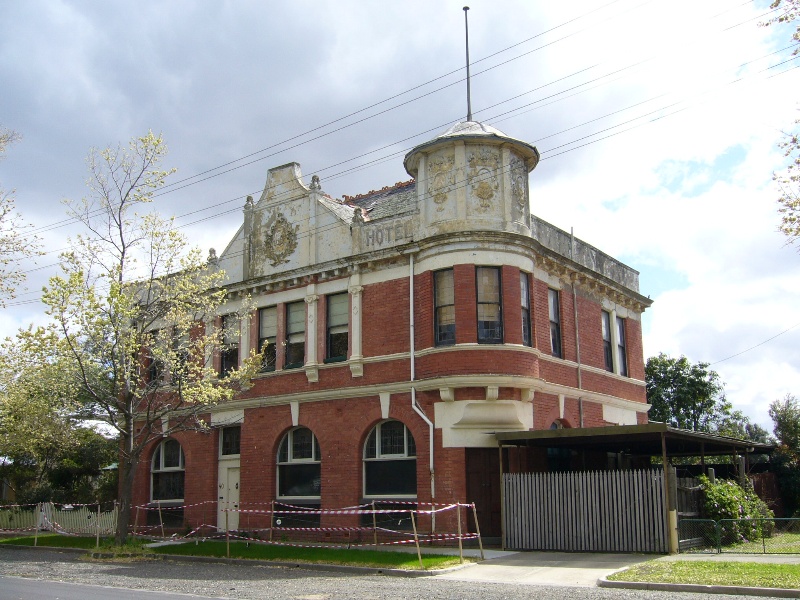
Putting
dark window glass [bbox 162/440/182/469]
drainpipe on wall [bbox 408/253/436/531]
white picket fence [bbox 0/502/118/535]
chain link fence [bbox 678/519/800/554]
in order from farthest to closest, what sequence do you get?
dark window glass [bbox 162/440/182/469] < white picket fence [bbox 0/502/118/535] < drainpipe on wall [bbox 408/253/436/531] < chain link fence [bbox 678/519/800/554]

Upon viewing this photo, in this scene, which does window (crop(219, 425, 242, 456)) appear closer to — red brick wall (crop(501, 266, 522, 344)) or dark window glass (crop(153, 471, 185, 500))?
dark window glass (crop(153, 471, 185, 500))

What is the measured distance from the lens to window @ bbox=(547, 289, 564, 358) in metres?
24.4

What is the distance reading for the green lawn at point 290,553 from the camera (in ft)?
57.4

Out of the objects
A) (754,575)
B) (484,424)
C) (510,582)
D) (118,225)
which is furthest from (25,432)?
(754,575)

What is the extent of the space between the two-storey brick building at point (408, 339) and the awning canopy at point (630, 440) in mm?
894

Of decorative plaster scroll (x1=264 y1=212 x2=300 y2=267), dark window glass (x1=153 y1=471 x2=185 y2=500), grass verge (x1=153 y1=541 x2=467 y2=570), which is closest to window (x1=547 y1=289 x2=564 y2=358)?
decorative plaster scroll (x1=264 y1=212 x2=300 y2=267)

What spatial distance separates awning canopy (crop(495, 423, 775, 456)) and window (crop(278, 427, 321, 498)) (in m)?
6.07

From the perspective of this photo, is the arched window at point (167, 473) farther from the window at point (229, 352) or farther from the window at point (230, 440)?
the window at point (229, 352)

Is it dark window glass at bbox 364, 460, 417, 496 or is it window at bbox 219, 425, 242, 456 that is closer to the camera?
dark window glass at bbox 364, 460, 417, 496

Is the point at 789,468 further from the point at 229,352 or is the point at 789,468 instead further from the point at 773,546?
the point at 229,352

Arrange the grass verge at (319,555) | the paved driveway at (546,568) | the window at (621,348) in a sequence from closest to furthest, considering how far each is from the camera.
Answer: the paved driveway at (546,568), the grass verge at (319,555), the window at (621,348)

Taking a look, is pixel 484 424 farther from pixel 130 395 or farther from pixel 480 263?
pixel 130 395

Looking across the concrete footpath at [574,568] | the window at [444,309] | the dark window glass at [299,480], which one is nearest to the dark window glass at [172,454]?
the dark window glass at [299,480]

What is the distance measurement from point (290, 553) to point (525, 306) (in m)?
8.81
